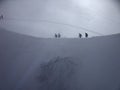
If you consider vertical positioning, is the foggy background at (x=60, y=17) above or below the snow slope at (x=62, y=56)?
above

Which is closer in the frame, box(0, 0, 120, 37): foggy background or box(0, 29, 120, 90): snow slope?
box(0, 29, 120, 90): snow slope

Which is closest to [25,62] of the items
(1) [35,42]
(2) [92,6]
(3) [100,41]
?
(1) [35,42]

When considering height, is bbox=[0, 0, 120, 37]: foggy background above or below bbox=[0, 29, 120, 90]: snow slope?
above

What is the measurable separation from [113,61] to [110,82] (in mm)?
208

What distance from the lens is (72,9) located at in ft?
10.7

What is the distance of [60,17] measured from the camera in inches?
123

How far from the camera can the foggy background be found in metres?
2.88

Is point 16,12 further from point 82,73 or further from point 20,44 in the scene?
point 82,73

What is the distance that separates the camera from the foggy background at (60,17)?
288 cm

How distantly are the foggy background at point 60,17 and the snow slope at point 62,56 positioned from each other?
2.42 ft

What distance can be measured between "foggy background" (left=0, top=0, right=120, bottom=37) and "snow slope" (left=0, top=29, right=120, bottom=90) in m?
0.74

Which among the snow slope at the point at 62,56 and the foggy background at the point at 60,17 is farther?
the foggy background at the point at 60,17

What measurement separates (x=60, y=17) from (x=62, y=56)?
1.41 m

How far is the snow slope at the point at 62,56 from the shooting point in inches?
63.6
